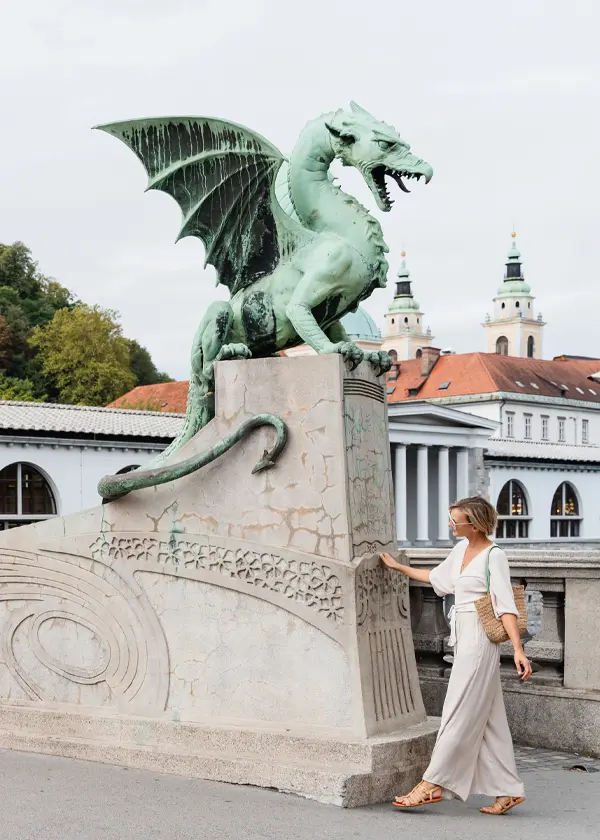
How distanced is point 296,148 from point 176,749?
360 cm

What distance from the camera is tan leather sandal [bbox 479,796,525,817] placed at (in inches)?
218

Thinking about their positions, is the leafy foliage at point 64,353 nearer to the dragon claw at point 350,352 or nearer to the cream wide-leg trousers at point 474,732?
the dragon claw at point 350,352

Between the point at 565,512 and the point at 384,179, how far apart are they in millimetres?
52909

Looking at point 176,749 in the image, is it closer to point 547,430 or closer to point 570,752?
point 570,752

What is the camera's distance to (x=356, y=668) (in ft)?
19.9

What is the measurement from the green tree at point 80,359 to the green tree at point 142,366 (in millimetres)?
9117

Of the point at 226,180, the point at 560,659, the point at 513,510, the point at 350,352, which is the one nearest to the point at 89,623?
the point at 350,352

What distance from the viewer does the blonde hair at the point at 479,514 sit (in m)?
5.61

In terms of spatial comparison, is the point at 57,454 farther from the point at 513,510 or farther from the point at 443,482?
the point at 513,510

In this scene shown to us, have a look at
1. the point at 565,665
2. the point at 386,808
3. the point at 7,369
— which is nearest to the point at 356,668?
the point at 386,808

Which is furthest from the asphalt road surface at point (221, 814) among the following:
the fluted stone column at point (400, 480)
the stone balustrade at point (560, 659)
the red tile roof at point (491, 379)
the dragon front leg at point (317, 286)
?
the red tile roof at point (491, 379)

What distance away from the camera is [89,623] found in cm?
695

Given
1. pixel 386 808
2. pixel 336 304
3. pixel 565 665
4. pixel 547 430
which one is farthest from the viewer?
pixel 547 430

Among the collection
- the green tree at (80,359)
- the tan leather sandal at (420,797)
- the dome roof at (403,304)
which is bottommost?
the tan leather sandal at (420,797)
